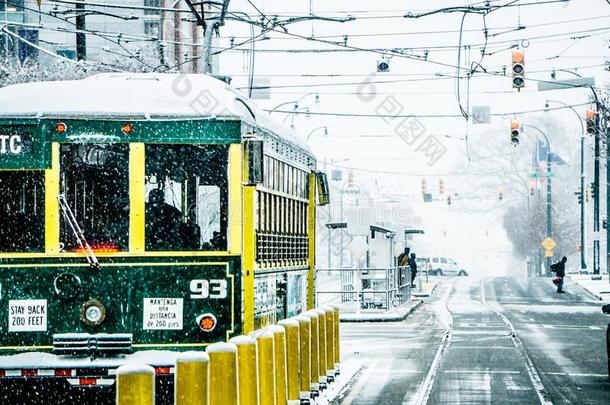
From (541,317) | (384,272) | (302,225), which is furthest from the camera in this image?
(384,272)

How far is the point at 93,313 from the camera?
11.8 m

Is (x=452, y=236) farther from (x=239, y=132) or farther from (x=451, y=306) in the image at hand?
(x=239, y=132)

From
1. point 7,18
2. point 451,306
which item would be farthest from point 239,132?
point 7,18

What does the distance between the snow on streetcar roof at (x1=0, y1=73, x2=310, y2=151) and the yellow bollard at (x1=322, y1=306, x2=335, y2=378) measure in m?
3.59

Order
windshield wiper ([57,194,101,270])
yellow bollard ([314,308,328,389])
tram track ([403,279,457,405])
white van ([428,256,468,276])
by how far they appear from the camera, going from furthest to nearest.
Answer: white van ([428,256,468,276]), tram track ([403,279,457,405]), yellow bollard ([314,308,328,389]), windshield wiper ([57,194,101,270])

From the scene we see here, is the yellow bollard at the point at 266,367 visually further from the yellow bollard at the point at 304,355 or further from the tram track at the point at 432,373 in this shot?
the tram track at the point at 432,373

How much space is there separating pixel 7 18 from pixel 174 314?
56097 mm

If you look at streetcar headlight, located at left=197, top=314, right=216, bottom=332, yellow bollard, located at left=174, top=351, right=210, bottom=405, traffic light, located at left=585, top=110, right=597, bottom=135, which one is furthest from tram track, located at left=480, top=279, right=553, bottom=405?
traffic light, located at left=585, top=110, right=597, bottom=135

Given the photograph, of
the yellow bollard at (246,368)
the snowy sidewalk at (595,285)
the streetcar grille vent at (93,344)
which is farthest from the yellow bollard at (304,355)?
the snowy sidewalk at (595,285)

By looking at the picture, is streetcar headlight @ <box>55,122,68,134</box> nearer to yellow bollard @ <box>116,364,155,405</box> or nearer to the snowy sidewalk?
yellow bollard @ <box>116,364,155,405</box>

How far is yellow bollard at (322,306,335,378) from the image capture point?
15484 millimetres

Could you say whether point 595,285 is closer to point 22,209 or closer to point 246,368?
point 22,209

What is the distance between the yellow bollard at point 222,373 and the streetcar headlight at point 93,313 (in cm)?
265

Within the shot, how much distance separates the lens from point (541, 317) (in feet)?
115
